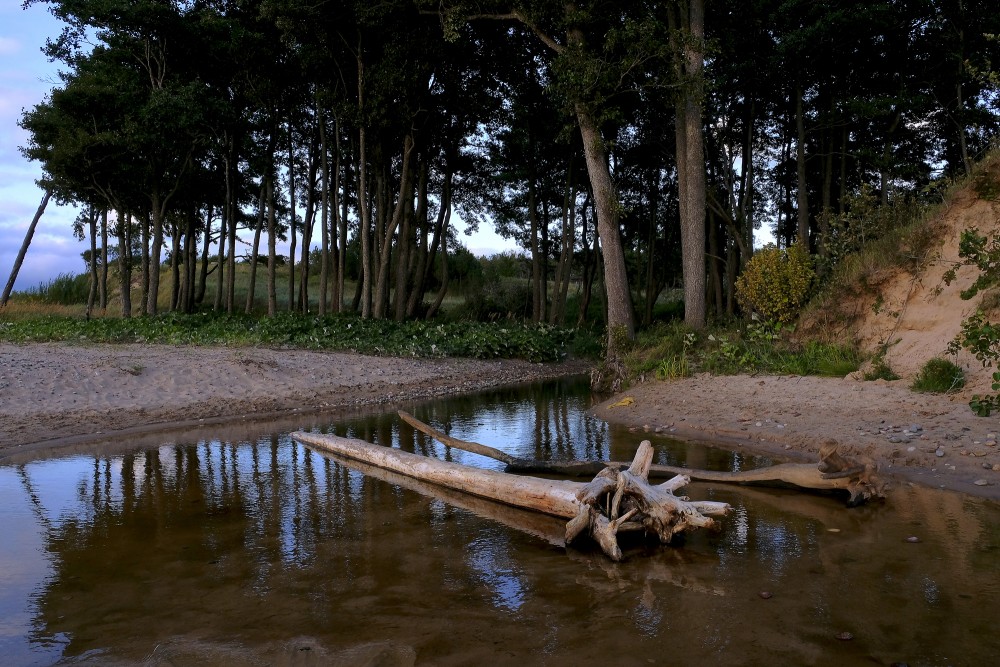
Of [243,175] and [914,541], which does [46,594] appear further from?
[243,175]

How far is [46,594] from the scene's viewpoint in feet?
16.1

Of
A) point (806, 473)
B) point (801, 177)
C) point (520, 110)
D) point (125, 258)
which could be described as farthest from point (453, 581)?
point (125, 258)

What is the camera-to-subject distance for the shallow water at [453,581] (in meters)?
3.94

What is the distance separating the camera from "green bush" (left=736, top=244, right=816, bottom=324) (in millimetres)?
14641

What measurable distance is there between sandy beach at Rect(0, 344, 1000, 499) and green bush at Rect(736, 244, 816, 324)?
2.62 m

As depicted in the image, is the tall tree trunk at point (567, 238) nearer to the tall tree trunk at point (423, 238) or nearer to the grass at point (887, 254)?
the tall tree trunk at point (423, 238)

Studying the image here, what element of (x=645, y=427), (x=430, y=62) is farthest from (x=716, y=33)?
(x=645, y=427)

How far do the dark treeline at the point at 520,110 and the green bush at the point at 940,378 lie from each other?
6775mm

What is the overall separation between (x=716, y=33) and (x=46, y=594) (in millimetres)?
22126

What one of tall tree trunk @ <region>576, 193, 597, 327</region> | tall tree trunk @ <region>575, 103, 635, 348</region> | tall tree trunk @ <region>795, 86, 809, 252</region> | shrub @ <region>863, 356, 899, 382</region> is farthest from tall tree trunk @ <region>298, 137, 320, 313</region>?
shrub @ <region>863, 356, 899, 382</region>

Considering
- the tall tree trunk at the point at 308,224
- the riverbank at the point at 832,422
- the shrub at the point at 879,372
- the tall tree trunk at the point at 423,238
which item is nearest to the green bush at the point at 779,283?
the riverbank at the point at 832,422

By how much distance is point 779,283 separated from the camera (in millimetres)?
14711

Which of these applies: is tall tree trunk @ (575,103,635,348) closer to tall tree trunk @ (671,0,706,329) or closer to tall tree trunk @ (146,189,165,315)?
tall tree trunk @ (671,0,706,329)

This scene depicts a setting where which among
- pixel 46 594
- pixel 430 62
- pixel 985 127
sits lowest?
pixel 46 594
